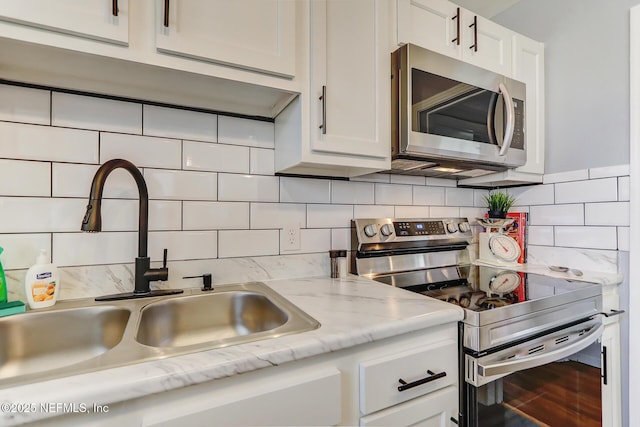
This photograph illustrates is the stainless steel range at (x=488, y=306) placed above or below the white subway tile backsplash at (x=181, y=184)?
below

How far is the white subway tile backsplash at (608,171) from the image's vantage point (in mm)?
1436

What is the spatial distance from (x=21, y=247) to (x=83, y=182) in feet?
0.85

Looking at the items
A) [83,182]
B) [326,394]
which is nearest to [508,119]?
[326,394]

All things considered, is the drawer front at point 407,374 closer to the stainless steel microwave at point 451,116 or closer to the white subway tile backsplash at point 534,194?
the stainless steel microwave at point 451,116

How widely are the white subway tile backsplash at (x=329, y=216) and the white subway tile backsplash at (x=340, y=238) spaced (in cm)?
2

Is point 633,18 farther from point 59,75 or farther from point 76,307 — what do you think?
point 76,307

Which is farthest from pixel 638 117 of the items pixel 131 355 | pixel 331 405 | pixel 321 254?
pixel 131 355

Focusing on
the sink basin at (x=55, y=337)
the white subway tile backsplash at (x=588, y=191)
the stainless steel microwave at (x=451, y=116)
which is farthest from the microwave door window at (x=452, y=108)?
the sink basin at (x=55, y=337)

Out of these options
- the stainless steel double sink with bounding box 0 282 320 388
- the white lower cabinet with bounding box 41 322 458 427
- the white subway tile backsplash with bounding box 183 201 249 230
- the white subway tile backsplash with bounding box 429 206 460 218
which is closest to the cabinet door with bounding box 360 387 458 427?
the white lower cabinet with bounding box 41 322 458 427

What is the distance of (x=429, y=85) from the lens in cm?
126

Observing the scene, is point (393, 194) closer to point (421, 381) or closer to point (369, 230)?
point (369, 230)

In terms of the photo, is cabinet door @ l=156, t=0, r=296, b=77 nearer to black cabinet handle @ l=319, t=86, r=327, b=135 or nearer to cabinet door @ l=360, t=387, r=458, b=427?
black cabinet handle @ l=319, t=86, r=327, b=135

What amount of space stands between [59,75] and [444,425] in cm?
153

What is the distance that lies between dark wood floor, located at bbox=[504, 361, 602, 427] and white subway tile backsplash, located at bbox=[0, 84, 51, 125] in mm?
1686
